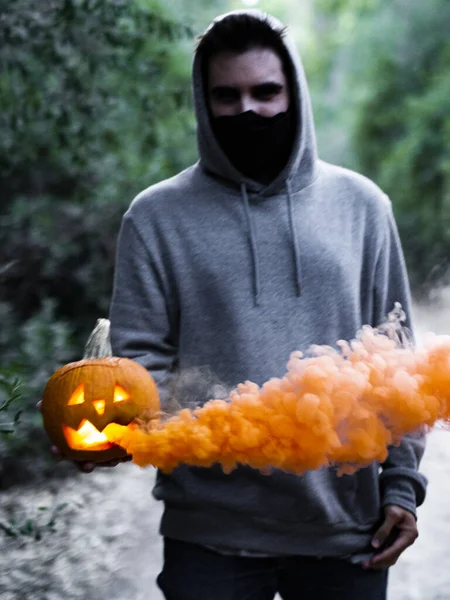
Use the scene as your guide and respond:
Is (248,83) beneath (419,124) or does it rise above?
above

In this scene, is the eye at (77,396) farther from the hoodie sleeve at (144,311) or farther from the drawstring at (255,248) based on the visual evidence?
the drawstring at (255,248)

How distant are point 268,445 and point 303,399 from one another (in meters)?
0.13

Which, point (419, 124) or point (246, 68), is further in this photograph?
point (419, 124)

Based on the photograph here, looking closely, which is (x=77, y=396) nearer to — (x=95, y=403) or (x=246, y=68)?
(x=95, y=403)

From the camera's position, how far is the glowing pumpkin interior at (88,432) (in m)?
1.88

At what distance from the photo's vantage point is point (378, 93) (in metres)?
12.3

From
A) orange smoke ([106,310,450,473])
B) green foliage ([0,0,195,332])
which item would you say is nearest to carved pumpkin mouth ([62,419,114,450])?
orange smoke ([106,310,450,473])

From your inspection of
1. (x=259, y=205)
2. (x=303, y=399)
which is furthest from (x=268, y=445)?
(x=259, y=205)

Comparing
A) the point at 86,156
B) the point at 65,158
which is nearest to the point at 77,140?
the point at 86,156

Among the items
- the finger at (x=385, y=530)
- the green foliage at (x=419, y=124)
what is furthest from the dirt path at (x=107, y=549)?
the green foliage at (x=419, y=124)

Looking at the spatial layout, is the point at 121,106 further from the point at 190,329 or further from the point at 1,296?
the point at 190,329

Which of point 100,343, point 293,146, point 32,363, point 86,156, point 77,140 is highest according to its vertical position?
point 293,146

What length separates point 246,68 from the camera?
2.15m

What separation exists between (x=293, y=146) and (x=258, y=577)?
1242mm
